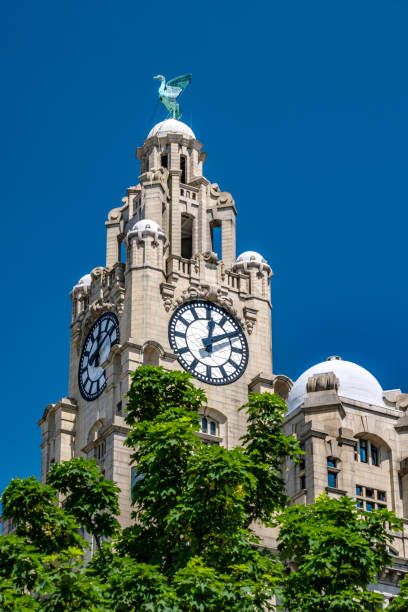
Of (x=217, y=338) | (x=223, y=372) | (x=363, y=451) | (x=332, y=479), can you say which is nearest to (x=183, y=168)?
(x=217, y=338)

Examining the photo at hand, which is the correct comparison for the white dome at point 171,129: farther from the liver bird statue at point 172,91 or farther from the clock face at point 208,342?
the clock face at point 208,342

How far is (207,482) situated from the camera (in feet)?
176

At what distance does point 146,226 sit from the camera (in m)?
88.8

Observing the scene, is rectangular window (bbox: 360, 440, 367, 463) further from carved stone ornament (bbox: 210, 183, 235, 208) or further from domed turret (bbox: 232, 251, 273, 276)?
carved stone ornament (bbox: 210, 183, 235, 208)

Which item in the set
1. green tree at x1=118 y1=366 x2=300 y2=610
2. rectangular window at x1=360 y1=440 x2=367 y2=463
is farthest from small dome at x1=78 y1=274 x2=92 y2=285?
green tree at x1=118 y1=366 x2=300 y2=610

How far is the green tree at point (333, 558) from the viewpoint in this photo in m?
52.2

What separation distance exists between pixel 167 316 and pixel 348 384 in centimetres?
1119

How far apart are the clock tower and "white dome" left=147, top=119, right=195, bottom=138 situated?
288 centimetres

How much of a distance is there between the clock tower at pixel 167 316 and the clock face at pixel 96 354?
0.08 m

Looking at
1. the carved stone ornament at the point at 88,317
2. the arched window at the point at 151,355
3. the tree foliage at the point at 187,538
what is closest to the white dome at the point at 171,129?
the carved stone ornament at the point at 88,317

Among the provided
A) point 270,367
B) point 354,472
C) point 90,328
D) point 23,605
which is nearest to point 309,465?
point 354,472

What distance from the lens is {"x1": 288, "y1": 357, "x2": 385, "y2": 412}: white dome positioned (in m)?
80.1

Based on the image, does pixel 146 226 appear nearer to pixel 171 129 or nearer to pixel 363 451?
pixel 171 129

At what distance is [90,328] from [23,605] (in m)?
42.5
